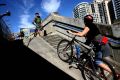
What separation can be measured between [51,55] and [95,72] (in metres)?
3.42

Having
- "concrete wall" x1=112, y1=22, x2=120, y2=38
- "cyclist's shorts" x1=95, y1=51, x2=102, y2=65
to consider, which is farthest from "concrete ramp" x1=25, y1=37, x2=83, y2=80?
"concrete wall" x1=112, y1=22, x2=120, y2=38

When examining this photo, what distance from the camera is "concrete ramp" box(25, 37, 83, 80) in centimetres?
769

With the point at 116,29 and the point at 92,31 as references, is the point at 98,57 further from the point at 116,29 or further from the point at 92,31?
the point at 116,29

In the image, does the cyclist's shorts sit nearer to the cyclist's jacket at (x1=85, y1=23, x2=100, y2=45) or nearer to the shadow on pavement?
the cyclist's jacket at (x1=85, y1=23, x2=100, y2=45)

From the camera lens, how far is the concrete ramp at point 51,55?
25.2 feet

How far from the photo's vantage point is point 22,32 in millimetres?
32594

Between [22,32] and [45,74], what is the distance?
977 inches

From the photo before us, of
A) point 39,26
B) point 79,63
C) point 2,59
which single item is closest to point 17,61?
point 2,59

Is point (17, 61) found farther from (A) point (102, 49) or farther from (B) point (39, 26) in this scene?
(B) point (39, 26)

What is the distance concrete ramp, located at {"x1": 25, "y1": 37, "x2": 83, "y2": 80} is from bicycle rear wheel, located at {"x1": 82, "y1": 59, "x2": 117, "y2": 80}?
43 centimetres

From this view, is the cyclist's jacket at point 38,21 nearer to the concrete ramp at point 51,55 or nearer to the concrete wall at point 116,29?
the concrete ramp at point 51,55

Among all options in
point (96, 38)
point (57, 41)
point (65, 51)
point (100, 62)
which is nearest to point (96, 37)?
point (96, 38)

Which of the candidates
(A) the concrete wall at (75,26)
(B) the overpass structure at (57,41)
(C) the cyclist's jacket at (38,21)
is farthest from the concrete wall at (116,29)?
(C) the cyclist's jacket at (38,21)

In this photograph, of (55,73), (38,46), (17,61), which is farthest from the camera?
(38,46)
